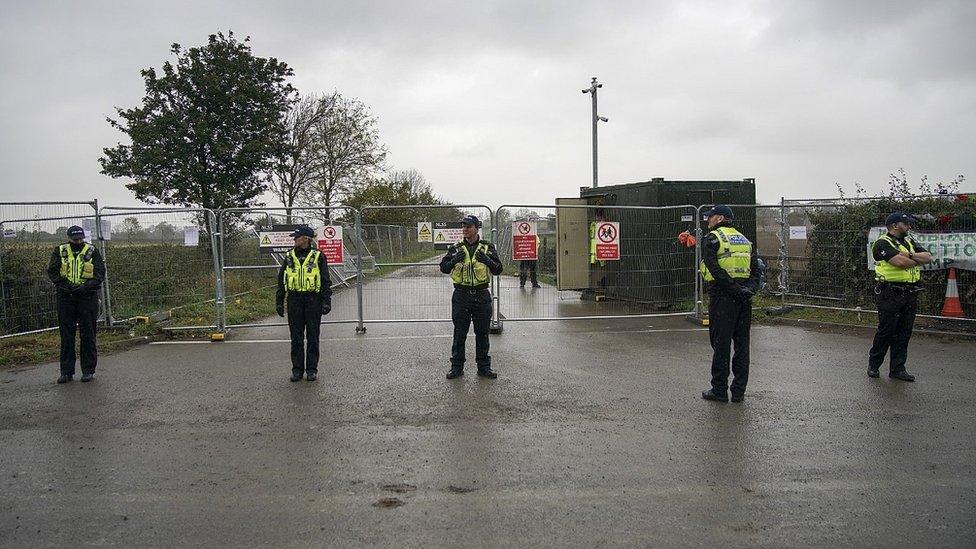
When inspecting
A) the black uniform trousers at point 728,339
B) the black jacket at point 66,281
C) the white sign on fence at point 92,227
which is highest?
the white sign on fence at point 92,227

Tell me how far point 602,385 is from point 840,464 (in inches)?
110

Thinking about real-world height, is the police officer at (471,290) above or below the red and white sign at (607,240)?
below

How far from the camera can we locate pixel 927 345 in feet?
30.7

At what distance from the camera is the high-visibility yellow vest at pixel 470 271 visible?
25.4 ft

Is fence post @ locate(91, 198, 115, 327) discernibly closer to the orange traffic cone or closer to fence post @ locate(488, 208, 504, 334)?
fence post @ locate(488, 208, 504, 334)

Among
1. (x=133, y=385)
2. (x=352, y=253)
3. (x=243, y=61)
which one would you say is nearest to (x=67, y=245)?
(x=133, y=385)

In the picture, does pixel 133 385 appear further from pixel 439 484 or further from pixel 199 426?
pixel 439 484

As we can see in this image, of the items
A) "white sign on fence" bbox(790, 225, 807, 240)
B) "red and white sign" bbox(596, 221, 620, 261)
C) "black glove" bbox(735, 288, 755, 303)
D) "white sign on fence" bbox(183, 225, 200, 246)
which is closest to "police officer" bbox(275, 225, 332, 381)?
"white sign on fence" bbox(183, 225, 200, 246)

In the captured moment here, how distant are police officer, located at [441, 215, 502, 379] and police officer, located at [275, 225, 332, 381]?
4.93 feet

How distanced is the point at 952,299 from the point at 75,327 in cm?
1237

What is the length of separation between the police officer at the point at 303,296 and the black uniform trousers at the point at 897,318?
642 cm

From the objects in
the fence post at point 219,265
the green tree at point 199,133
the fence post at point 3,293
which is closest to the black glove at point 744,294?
the fence post at point 219,265

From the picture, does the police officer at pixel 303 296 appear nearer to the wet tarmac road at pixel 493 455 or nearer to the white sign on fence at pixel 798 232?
the wet tarmac road at pixel 493 455

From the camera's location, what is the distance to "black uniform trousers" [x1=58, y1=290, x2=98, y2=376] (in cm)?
784
